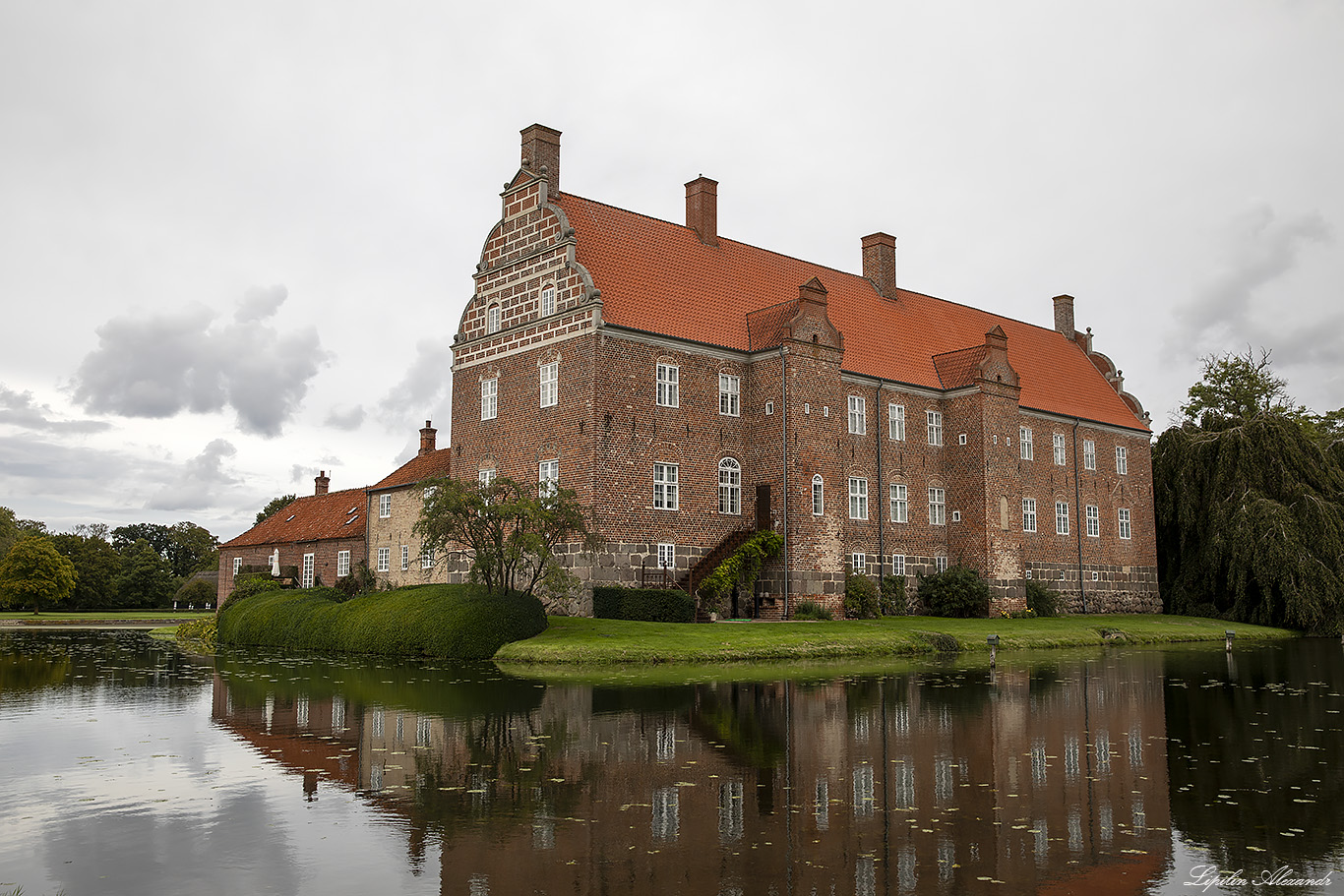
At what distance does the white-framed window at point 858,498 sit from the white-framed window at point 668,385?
8.13 meters

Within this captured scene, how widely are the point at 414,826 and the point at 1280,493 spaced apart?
4406 centimetres

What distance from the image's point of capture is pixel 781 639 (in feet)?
86.8

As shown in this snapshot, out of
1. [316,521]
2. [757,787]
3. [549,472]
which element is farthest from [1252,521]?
[316,521]

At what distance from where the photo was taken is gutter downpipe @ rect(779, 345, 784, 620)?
33.6m

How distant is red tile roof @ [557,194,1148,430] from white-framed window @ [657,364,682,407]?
1125 mm

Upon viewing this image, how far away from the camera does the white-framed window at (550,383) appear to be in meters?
33.4

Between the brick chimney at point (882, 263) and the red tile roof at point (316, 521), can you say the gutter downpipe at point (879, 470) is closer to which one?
the brick chimney at point (882, 263)

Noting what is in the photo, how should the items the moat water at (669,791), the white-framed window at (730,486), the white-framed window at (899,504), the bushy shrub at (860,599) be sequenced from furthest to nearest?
1. the white-framed window at (899,504)
2. the bushy shrub at (860,599)
3. the white-framed window at (730,486)
4. the moat water at (669,791)

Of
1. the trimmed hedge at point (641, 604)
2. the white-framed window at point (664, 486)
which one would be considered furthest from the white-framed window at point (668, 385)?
the trimmed hedge at point (641, 604)

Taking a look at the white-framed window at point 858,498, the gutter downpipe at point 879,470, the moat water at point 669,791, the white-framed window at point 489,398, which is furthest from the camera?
the gutter downpipe at point 879,470

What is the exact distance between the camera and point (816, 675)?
68.4 ft

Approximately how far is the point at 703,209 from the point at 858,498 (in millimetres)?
12228

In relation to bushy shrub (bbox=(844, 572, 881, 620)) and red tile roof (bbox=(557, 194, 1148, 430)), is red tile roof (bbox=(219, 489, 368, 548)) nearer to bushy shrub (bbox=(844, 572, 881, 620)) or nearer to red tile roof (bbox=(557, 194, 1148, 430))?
red tile roof (bbox=(557, 194, 1148, 430))

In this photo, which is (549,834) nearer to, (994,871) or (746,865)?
(746,865)
